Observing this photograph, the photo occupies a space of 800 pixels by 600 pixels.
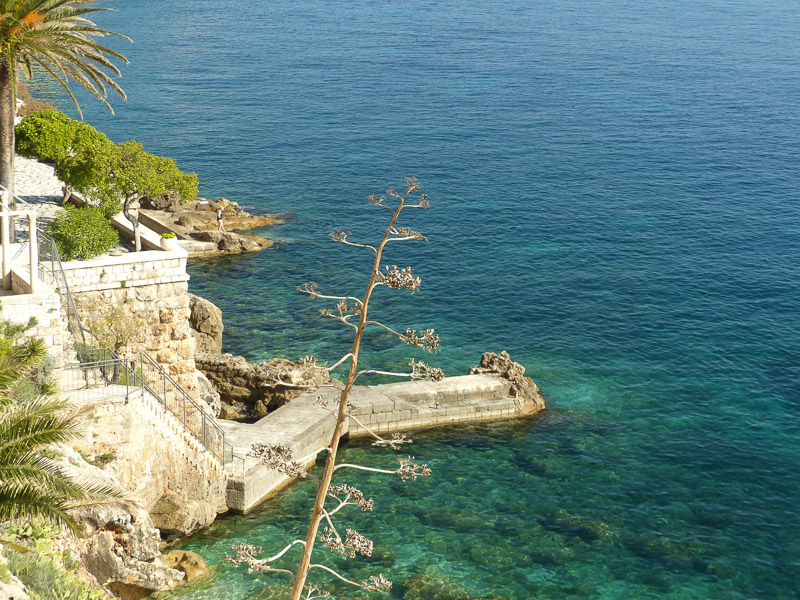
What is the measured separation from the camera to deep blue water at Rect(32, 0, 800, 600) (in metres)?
29.2

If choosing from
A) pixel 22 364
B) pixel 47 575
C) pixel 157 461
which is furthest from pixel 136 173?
pixel 47 575

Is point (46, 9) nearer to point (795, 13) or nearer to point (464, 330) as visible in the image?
point (464, 330)

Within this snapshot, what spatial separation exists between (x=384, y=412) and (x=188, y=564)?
13073 millimetres

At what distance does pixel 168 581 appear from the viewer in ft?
78.6

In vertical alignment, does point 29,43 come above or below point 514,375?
above

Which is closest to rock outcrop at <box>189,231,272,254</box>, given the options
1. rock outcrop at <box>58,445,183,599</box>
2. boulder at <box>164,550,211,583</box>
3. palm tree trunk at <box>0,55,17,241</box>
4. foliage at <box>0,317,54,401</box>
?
palm tree trunk at <box>0,55,17,241</box>

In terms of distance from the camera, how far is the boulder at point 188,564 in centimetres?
2491

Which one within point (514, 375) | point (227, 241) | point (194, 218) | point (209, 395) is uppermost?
point (194, 218)

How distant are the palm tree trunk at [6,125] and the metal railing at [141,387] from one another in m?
7.28

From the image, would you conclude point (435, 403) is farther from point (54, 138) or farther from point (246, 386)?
point (54, 138)

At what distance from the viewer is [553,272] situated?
54.7 m

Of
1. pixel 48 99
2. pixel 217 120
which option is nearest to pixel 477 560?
pixel 217 120

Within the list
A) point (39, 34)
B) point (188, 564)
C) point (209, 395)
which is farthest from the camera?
point (209, 395)

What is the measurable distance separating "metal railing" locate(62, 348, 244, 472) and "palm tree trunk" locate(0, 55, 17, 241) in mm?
7279
